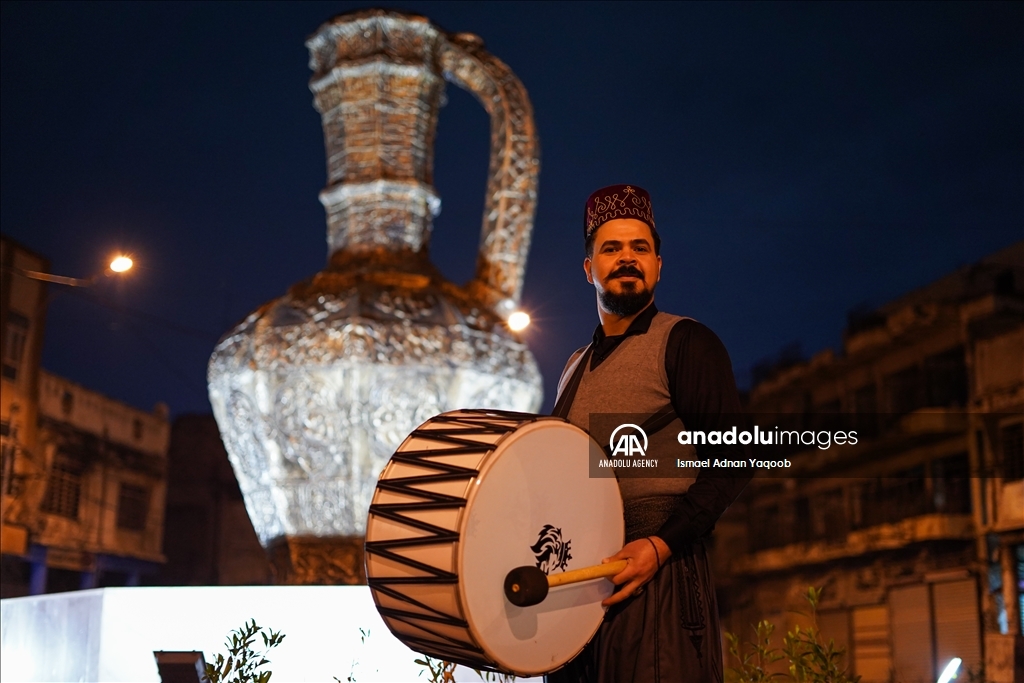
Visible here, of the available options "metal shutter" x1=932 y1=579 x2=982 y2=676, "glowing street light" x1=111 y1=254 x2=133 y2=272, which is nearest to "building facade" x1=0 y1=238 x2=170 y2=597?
"glowing street light" x1=111 y1=254 x2=133 y2=272

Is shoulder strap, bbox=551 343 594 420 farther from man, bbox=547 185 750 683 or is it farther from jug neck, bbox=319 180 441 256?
jug neck, bbox=319 180 441 256

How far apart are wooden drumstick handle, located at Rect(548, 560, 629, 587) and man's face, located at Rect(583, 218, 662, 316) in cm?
38

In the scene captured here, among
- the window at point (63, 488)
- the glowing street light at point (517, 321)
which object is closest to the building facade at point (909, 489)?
the glowing street light at point (517, 321)

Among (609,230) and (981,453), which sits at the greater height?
(981,453)

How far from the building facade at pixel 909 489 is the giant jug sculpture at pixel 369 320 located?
549 cm

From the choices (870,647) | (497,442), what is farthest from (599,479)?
(870,647)

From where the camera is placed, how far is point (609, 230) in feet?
5.00

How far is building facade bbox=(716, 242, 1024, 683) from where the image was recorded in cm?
953

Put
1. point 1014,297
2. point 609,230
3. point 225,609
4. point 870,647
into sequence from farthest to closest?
point 870,647, point 1014,297, point 225,609, point 609,230

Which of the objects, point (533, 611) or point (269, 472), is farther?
point (269, 472)

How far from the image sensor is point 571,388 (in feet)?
5.28

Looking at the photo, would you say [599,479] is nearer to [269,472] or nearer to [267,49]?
[269,472]

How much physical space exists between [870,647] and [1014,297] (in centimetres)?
453

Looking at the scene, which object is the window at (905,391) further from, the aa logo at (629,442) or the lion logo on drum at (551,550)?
the lion logo on drum at (551,550)
